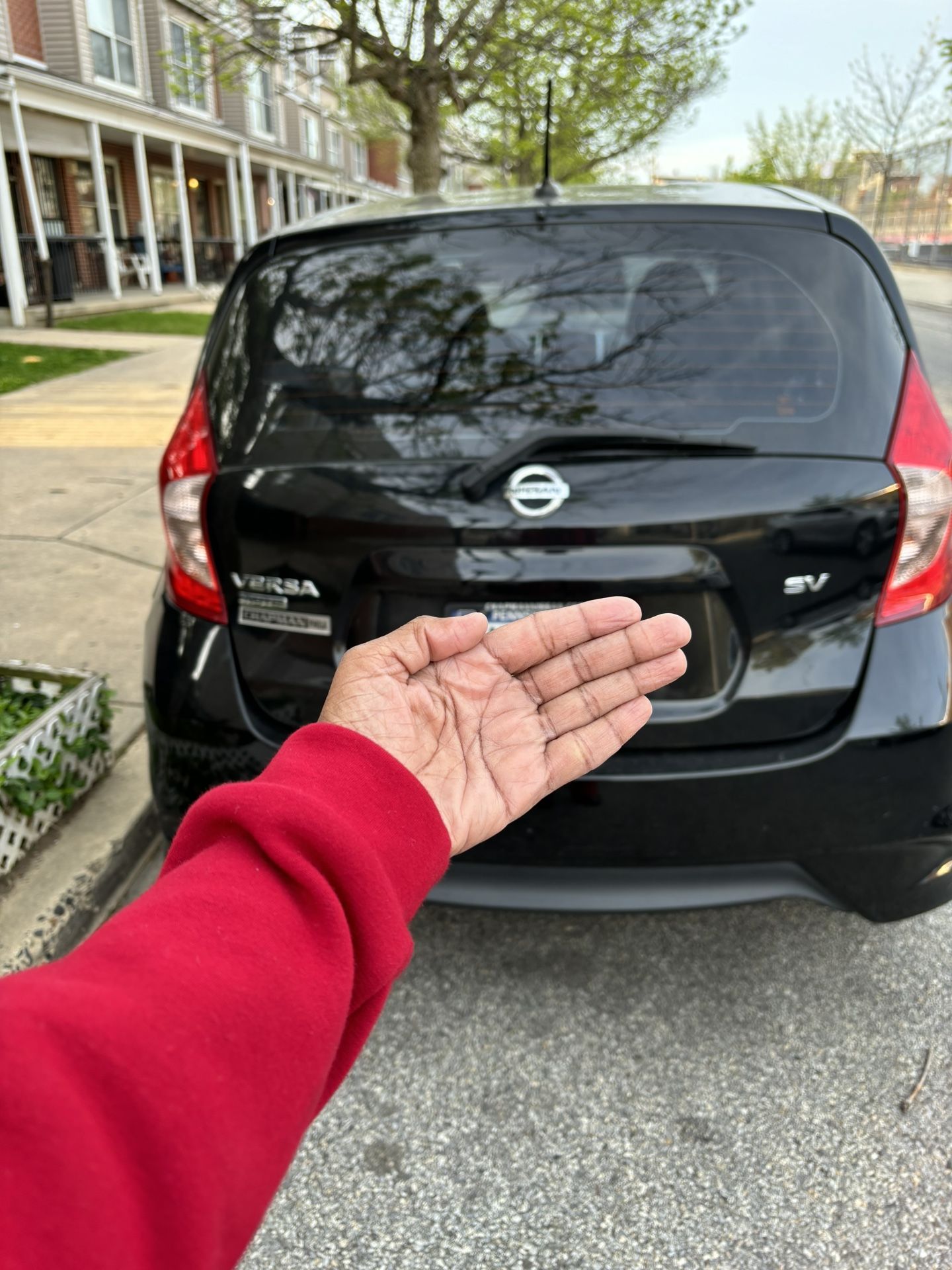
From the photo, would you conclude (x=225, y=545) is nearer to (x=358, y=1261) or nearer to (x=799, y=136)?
(x=358, y=1261)

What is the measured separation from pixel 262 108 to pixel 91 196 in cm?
931

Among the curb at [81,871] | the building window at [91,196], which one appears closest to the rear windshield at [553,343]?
the curb at [81,871]

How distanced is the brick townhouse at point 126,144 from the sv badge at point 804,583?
10.4m

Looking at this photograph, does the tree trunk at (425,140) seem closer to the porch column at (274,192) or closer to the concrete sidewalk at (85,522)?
the concrete sidewalk at (85,522)

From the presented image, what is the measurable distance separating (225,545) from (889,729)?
148cm

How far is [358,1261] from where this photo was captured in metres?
1.72

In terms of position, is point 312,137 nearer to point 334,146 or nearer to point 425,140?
point 334,146

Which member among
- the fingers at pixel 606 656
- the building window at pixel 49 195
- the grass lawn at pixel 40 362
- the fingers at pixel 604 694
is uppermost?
the building window at pixel 49 195

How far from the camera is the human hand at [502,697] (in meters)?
1.34

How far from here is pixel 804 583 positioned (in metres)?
1.97

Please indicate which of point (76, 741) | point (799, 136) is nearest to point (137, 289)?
point (76, 741)

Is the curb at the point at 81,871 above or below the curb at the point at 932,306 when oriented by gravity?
below

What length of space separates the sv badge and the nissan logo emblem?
1.60 feet

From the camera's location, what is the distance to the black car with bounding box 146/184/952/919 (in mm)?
1984
